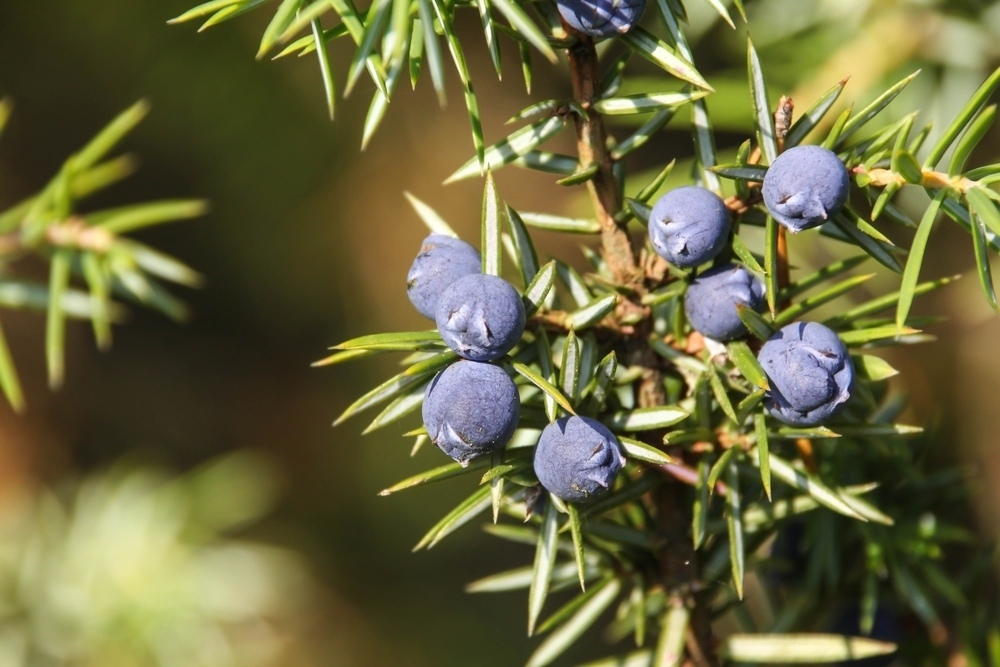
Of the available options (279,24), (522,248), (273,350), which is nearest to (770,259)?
(522,248)

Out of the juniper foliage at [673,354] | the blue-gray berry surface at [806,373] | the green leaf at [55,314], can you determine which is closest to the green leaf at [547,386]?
the juniper foliage at [673,354]

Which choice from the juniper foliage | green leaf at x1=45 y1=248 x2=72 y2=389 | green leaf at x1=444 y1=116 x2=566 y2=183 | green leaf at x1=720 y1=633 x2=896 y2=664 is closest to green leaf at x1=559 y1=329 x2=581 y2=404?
the juniper foliage

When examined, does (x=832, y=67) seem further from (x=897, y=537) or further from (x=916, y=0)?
(x=897, y=537)

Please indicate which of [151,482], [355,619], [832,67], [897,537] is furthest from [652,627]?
[355,619]

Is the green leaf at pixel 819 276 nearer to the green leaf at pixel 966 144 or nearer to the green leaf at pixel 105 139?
the green leaf at pixel 966 144

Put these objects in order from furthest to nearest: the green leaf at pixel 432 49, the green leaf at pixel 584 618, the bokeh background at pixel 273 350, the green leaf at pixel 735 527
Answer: the bokeh background at pixel 273 350
the green leaf at pixel 584 618
the green leaf at pixel 735 527
the green leaf at pixel 432 49

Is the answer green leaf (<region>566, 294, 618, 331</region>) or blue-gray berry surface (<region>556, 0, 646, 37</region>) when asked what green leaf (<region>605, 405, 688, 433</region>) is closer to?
green leaf (<region>566, 294, 618, 331</region>)

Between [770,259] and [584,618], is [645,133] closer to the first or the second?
[770,259]
